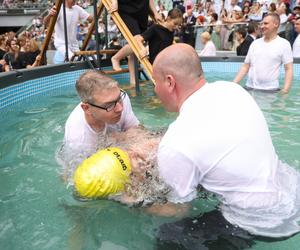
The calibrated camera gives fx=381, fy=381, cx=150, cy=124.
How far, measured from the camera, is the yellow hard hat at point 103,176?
8.16 feet

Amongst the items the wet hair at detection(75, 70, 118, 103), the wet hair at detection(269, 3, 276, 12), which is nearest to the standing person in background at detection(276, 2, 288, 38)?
the wet hair at detection(269, 3, 276, 12)

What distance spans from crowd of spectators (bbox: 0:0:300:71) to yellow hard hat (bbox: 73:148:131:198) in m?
7.52

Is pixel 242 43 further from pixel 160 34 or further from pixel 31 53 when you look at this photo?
pixel 31 53

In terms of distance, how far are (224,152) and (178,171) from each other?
0.26m

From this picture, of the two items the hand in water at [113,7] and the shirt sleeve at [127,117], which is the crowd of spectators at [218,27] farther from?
the shirt sleeve at [127,117]

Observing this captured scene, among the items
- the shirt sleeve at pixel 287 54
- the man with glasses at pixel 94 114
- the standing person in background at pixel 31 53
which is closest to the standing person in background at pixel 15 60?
the standing person in background at pixel 31 53

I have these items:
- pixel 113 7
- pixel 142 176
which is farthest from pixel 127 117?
pixel 113 7

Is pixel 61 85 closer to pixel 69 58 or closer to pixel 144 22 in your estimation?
pixel 69 58

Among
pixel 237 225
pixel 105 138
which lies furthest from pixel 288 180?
pixel 105 138

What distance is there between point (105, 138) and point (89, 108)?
1.38 feet

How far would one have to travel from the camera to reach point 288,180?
256 cm

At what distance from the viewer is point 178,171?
79.7 inches

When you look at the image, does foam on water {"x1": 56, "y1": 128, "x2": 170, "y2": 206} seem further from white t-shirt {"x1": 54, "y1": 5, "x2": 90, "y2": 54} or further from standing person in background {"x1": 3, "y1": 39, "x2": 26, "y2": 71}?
standing person in background {"x1": 3, "y1": 39, "x2": 26, "y2": 71}

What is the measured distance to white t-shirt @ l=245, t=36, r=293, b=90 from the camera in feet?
19.9
